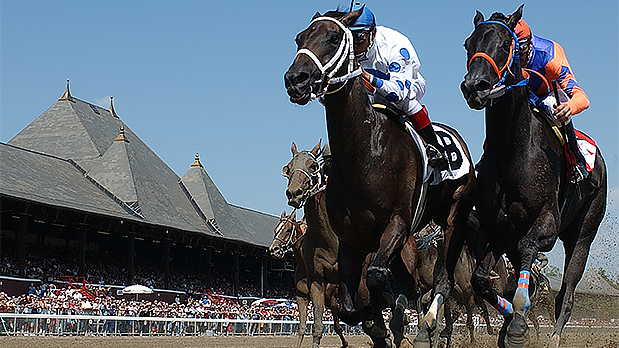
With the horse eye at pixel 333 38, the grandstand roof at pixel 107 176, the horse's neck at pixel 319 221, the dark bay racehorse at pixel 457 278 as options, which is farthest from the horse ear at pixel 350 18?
the grandstand roof at pixel 107 176

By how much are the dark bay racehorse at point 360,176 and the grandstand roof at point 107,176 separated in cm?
2072

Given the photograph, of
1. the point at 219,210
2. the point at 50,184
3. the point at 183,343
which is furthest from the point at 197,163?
the point at 183,343

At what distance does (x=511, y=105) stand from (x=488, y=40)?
0.59 metres

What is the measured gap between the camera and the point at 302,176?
9.80 metres

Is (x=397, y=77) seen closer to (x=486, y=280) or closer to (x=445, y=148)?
(x=445, y=148)

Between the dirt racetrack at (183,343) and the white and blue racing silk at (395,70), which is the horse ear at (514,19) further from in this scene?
the dirt racetrack at (183,343)

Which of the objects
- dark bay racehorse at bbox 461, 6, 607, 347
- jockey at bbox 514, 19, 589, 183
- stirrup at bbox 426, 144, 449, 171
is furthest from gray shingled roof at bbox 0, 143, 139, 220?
jockey at bbox 514, 19, 589, 183

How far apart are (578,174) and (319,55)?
2.29 m

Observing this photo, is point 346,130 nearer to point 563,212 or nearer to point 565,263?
point 563,212

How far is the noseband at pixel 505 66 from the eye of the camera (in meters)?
5.25

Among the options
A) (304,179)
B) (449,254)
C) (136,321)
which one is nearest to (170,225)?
(136,321)

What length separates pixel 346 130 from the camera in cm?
552

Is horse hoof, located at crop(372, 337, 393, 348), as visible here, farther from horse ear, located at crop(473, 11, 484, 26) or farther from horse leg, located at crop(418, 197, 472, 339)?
horse ear, located at crop(473, 11, 484, 26)

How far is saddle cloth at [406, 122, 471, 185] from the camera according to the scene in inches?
234
